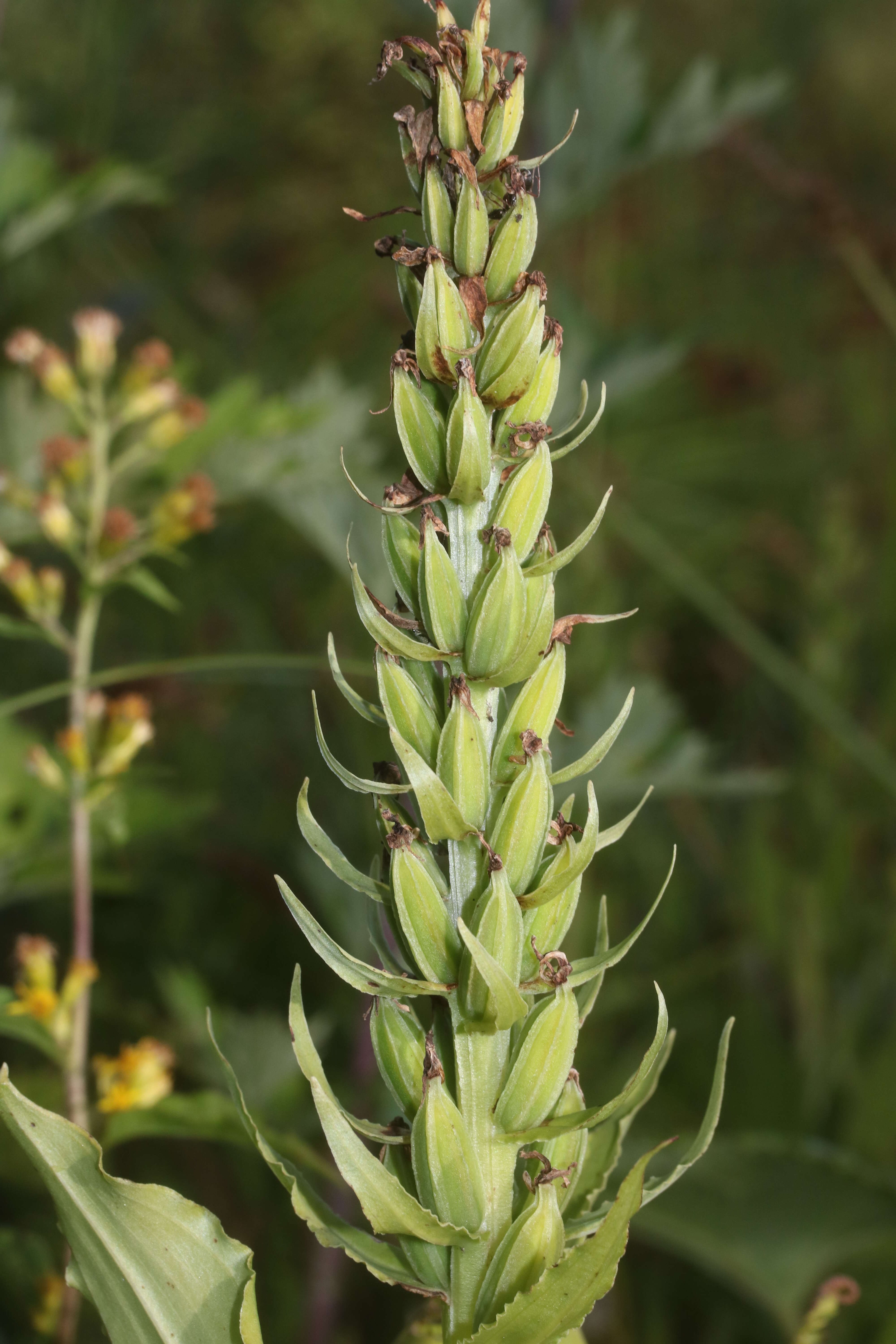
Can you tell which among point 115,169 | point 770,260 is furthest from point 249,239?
point 115,169

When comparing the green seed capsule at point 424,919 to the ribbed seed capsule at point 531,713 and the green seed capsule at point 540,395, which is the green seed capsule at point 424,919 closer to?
the ribbed seed capsule at point 531,713

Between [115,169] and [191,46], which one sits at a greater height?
[191,46]

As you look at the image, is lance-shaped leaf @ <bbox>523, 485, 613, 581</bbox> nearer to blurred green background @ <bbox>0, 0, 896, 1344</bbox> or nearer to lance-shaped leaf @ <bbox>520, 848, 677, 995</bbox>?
lance-shaped leaf @ <bbox>520, 848, 677, 995</bbox>


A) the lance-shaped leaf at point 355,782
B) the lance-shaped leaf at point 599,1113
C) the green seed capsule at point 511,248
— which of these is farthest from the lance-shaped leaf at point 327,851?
the green seed capsule at point 511,248

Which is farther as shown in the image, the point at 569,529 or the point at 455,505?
the point at 569,529

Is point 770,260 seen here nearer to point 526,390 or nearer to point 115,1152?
point 115,1152

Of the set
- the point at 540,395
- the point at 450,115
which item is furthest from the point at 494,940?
the point at 450,115

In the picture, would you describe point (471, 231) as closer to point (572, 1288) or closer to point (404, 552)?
point (404, 552)

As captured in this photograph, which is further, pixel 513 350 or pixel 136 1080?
pixel 136 1080
